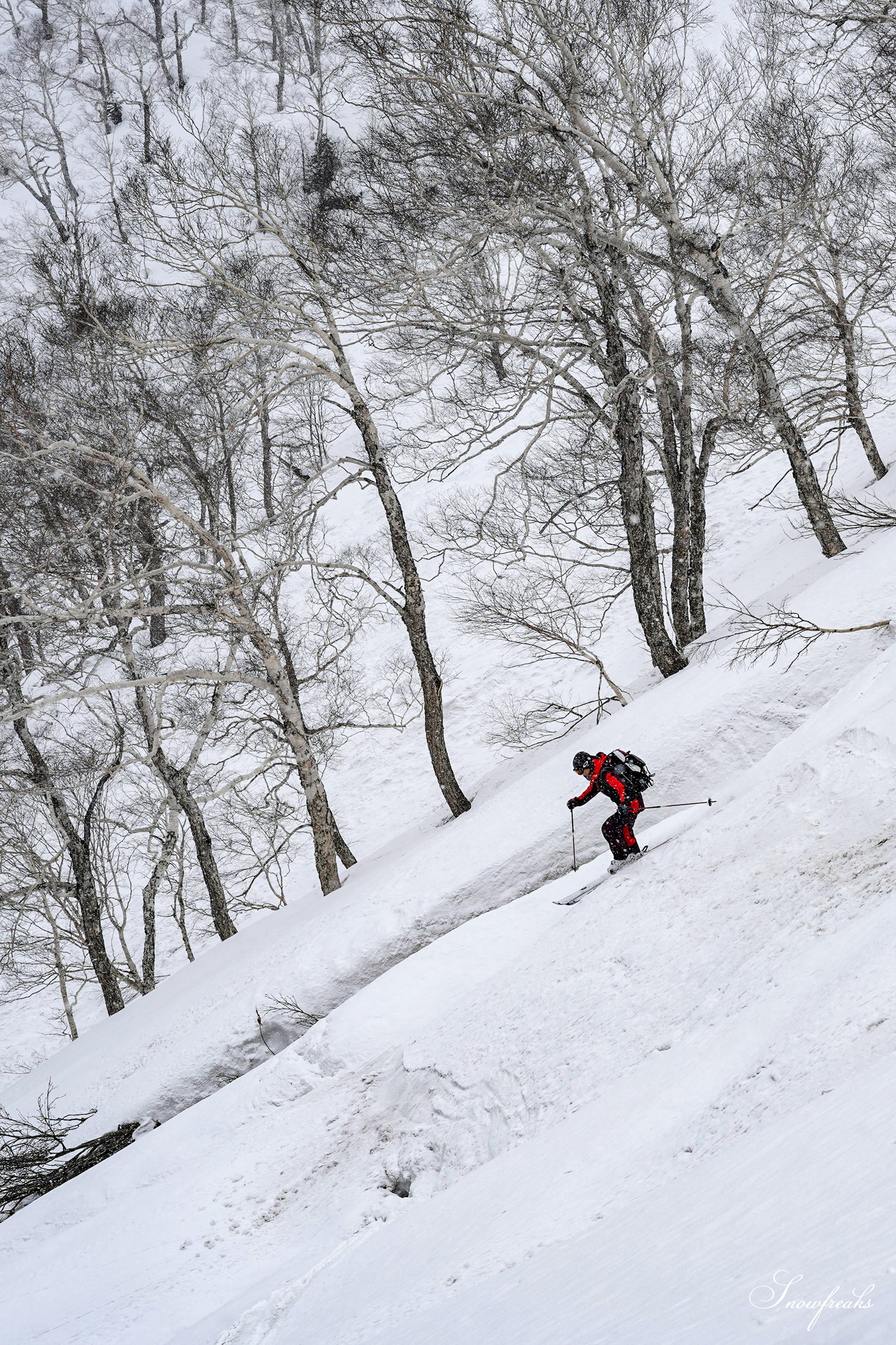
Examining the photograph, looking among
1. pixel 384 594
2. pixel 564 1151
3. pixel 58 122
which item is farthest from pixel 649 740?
pixel 58 122

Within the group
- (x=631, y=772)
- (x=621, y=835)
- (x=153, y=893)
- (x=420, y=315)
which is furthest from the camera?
(x=153, y=893)

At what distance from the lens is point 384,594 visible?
11602 millimetres

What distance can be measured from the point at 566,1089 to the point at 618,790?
2980 mm

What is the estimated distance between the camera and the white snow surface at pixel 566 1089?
2.72 m

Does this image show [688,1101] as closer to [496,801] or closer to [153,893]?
[496,801]

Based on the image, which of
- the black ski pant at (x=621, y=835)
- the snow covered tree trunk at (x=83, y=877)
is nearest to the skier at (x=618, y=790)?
the black ski pant at (x=621, y=835)

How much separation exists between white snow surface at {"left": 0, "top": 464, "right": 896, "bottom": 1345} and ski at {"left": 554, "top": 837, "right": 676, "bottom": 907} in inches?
5.4

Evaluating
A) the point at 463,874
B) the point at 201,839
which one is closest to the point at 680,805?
the point at 463,874

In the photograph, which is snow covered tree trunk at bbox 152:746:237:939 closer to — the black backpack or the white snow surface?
the white snow surface

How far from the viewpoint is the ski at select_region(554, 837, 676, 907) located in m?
7.17

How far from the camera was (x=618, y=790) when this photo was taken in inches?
299

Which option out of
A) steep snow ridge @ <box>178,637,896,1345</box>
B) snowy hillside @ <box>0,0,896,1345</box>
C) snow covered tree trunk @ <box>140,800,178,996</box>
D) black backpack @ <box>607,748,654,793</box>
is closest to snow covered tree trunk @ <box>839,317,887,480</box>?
snowy hillside @ <box>0,0,896,1345</box>

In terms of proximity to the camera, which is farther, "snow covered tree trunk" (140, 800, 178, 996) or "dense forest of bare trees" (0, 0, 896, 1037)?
"snow covered tree trunk" (140, 800, 178, 996)

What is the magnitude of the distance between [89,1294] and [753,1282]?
18.6 ft
